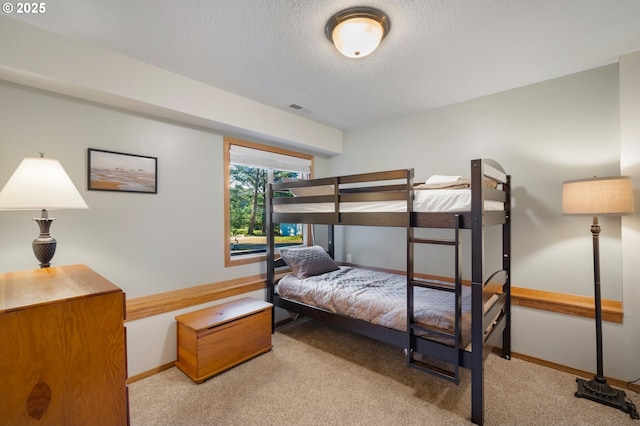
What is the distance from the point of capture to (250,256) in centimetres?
330

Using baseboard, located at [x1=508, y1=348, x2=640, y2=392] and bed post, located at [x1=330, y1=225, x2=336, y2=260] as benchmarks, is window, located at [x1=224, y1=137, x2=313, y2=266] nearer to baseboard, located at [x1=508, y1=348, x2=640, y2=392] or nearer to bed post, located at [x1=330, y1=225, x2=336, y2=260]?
bed post, located at [x1=330, y1=225, x2=336, y2=260]

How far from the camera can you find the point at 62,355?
980mm

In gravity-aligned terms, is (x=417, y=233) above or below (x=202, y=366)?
above

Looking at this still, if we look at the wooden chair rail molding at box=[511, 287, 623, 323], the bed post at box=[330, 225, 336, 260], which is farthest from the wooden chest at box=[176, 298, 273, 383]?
the wooden chair rail molding at box=[511, 287, 623, 323]

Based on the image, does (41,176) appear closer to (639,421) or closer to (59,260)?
(59,260)

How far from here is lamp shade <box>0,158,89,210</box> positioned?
141 cm

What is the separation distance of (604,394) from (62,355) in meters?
3.17

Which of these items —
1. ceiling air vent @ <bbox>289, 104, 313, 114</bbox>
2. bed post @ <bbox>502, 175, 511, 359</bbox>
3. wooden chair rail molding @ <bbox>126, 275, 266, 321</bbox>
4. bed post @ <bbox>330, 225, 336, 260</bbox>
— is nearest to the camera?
wooden chair rail molding @ <bbox>126, 275, 266, 321</bbox>

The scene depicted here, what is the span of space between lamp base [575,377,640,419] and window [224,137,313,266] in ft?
9.88

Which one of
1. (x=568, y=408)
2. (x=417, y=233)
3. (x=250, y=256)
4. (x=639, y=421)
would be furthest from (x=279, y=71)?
(x=639, y=421)

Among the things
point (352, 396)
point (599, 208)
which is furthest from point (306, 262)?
point (599, 208)

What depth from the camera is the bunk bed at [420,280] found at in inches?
71.0

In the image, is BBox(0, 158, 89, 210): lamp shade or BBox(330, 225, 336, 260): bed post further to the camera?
BBox(330, 225, 336, 260): bed post

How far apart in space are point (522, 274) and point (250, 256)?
279 centimetres
